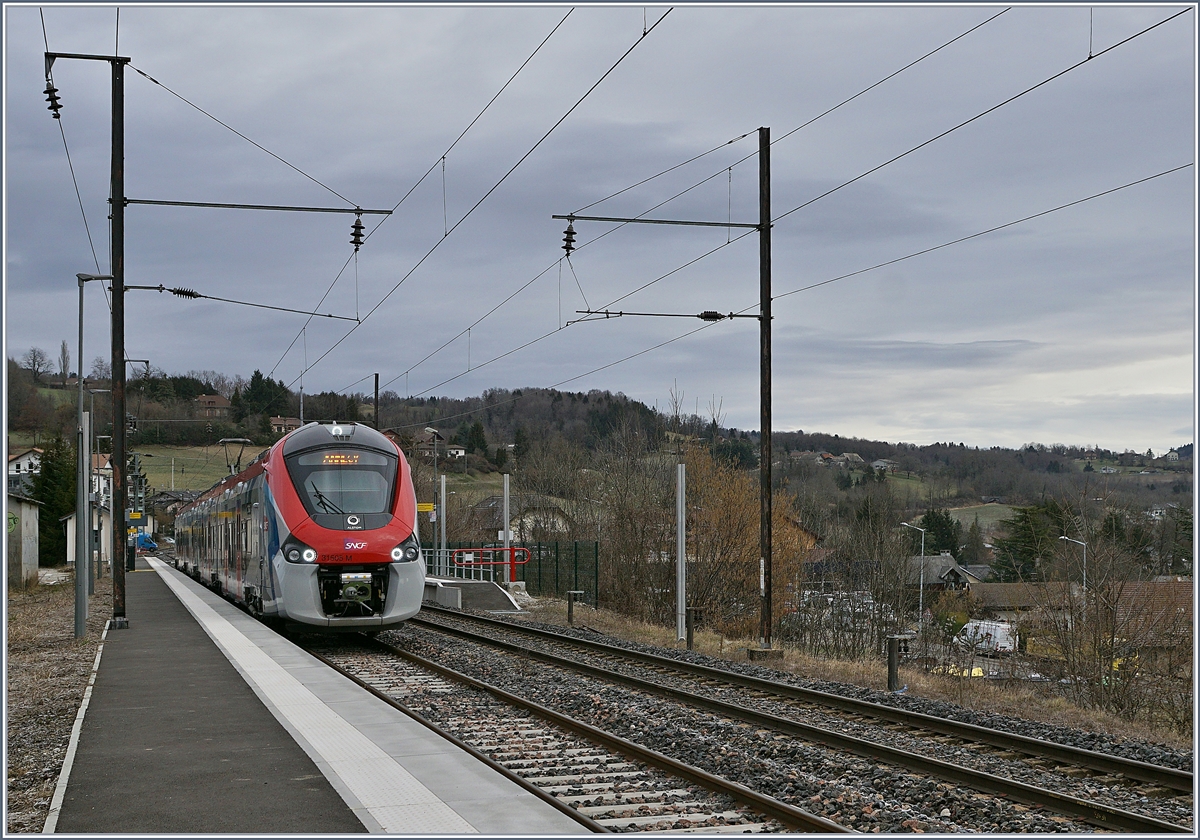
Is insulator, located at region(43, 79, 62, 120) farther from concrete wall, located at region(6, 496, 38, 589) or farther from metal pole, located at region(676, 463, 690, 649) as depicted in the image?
concrete wall, located at region(6, 496, 38, 589)

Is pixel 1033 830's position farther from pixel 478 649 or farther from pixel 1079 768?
pixel 478 649

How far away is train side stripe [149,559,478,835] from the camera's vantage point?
7.08m

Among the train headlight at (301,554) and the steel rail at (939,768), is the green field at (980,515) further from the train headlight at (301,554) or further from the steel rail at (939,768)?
the steel rail at (939,768)

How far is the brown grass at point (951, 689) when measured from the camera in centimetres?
1409

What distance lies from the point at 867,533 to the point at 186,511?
3107cm

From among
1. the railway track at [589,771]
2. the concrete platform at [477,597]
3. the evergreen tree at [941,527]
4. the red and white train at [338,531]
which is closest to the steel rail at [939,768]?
the railway track at [589,771]

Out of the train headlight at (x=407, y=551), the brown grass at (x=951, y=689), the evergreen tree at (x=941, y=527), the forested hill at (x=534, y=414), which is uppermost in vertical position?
the forested hill at (x=534, y=414)

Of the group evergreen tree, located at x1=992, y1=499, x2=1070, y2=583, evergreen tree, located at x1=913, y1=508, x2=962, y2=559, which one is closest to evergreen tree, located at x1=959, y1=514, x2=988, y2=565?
evergreen tree, located at x1=913, y1=508, x2=962, y2=559

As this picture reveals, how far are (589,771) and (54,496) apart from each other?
68926 millimetres

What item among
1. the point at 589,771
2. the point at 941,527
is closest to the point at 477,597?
the point at 589,771

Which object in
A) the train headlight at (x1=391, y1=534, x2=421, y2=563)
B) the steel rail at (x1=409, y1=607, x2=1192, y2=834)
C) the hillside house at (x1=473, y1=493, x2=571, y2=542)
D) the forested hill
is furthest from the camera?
the hillside house at (x1=473, y1=493, x2=571, y2=542)

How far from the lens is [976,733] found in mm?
11164

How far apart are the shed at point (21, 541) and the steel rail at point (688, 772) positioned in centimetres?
3372

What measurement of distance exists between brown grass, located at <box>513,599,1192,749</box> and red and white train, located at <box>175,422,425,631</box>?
21.1 feet
